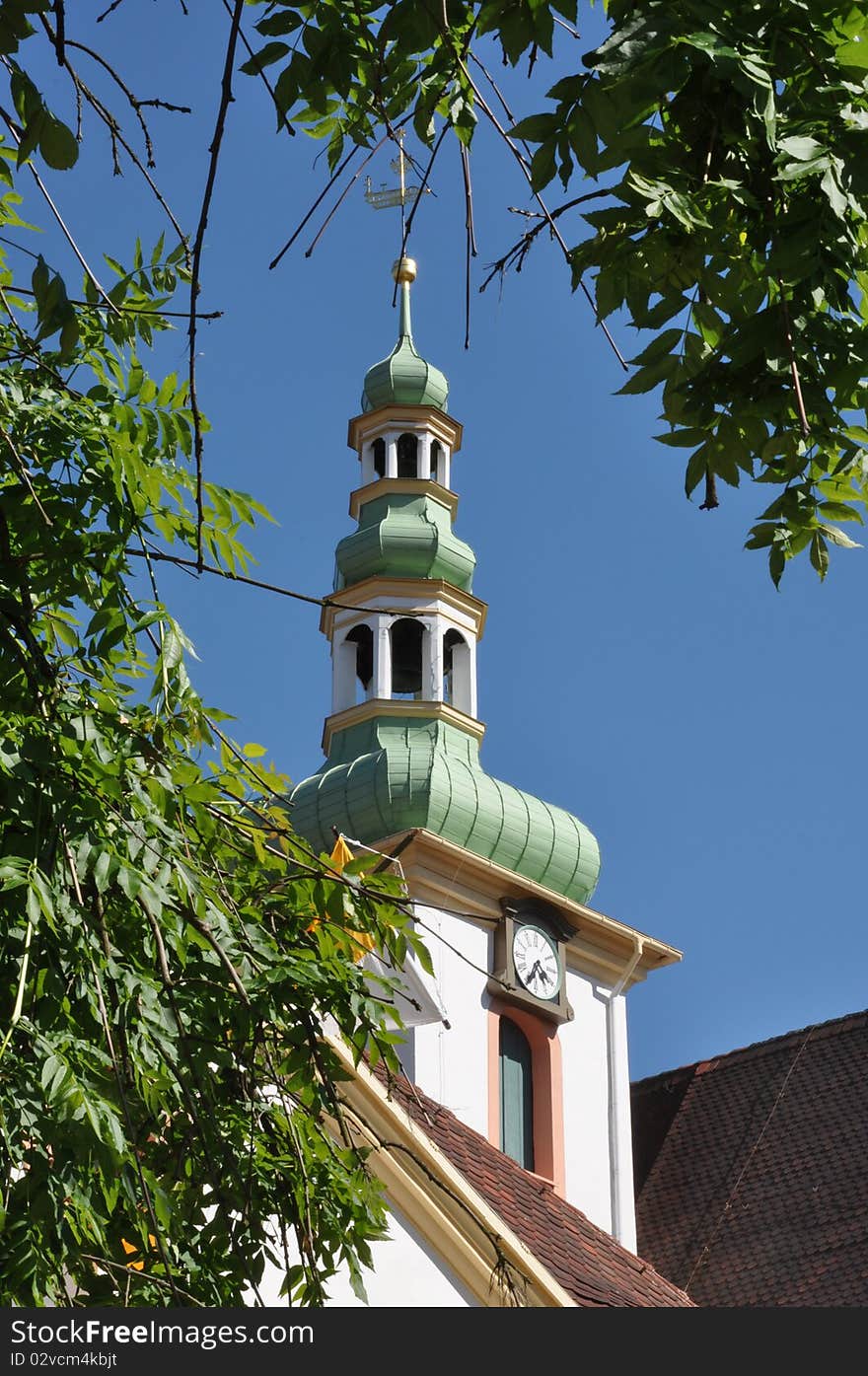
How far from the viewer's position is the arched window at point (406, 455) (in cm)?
→ 3138

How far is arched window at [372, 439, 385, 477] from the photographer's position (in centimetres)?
3120

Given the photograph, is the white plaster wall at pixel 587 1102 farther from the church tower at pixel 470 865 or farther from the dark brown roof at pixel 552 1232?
the dark brown roof at pixel 552 1232

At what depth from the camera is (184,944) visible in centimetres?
530

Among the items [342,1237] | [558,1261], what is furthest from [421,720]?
[342,1237]

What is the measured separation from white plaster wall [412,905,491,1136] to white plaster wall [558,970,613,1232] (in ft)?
5.17

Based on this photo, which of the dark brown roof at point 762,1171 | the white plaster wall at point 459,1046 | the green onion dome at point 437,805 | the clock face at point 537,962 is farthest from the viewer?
the green onion dome at point 437,805

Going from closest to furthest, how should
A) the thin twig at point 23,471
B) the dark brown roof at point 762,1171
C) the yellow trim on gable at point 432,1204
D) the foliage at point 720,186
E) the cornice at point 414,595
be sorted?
the foliage at point 720,186, the thin twig at point 23,471, the yellow trim on gable at point 432,1204, the dark brown roof at point 762,1171, the cornice at point 414,595

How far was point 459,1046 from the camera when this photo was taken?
974 inches

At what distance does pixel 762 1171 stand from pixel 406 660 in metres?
8.12

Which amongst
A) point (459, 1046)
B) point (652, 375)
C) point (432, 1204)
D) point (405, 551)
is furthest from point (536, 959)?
point (652, 375)

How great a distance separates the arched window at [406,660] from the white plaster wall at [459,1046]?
13.1 ft

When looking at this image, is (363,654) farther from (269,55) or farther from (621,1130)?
(269,55)

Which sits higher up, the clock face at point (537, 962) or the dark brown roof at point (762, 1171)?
the clock face at point (537, 962)

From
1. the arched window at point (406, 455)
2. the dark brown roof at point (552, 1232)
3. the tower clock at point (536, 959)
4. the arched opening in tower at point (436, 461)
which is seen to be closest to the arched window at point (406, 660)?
the arched opening in tower at point (436, 461)
